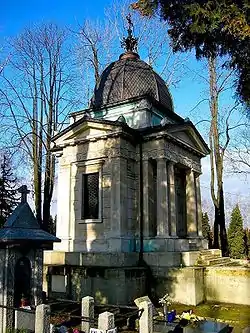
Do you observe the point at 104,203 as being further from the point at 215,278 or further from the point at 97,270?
the point at 215,278

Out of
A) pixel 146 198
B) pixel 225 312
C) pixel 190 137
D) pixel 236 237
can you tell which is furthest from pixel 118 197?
pixel 236 237

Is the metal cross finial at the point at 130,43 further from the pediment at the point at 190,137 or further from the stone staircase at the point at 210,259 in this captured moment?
the stone staircase at the point at 210,259

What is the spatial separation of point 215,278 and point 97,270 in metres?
3.96

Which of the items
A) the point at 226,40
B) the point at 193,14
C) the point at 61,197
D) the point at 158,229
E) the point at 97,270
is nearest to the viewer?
the point at 193,14

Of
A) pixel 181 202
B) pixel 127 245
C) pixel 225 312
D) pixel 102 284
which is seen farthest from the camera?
pixel 181 202

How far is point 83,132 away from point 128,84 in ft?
11.3

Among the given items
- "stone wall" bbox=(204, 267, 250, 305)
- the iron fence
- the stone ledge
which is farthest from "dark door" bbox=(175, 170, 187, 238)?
the iron fence

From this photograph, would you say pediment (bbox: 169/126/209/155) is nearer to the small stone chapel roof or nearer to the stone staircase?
the stone staircase

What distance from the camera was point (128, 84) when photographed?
1673cm

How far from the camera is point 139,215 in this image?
1433 centimetres

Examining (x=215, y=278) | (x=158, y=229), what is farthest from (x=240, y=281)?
(x=158, y=229)

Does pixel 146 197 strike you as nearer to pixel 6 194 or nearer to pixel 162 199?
pixel 162 199

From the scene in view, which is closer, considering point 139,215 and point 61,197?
point 139,215

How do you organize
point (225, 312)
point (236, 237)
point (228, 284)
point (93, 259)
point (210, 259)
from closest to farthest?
point (225, 312), point (228, 284), point (93, 259), point (210, 259), point (236, 237)
